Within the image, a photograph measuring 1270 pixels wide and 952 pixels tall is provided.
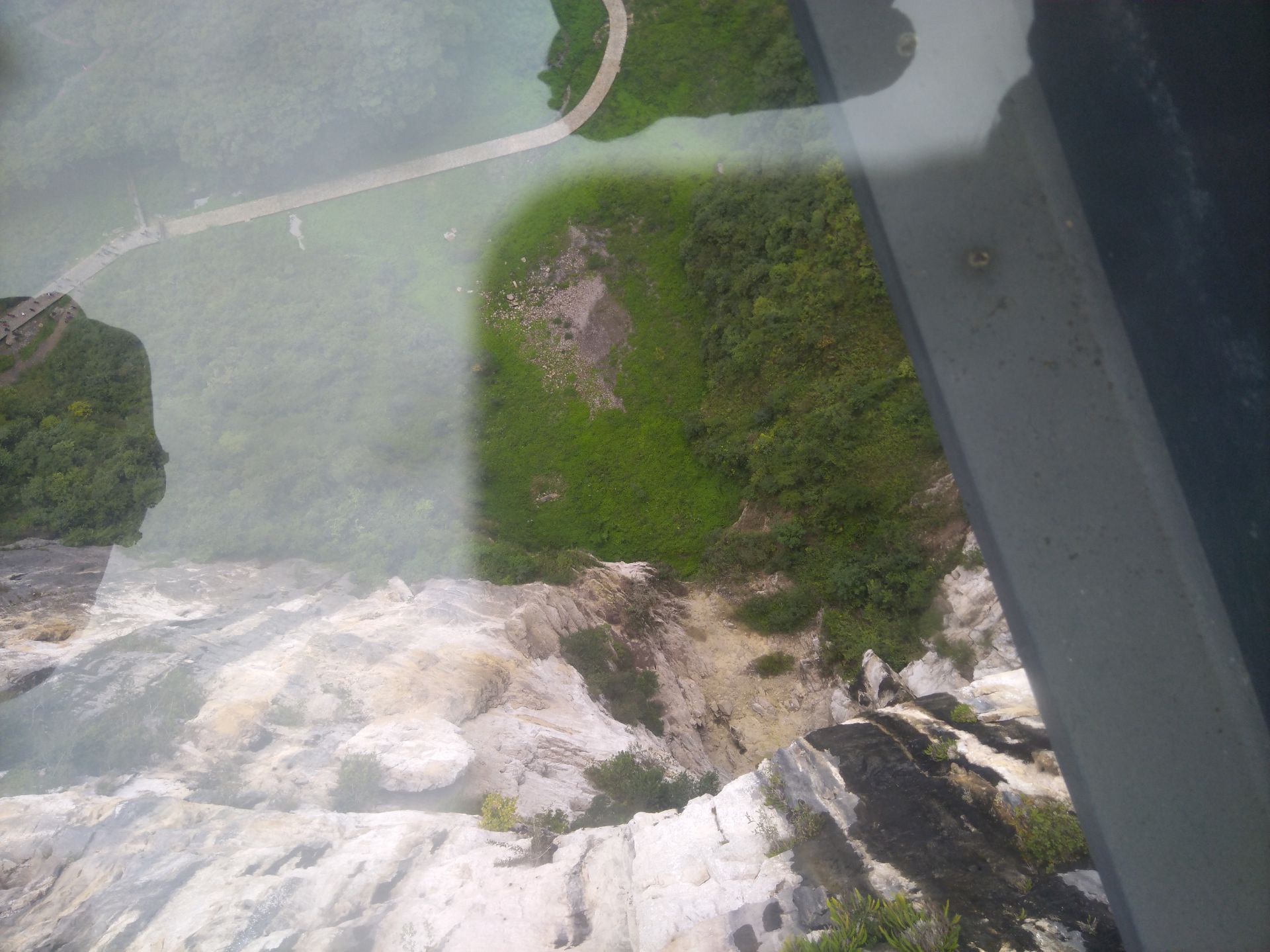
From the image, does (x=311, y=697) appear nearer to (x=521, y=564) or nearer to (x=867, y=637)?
(x=521, y=564)

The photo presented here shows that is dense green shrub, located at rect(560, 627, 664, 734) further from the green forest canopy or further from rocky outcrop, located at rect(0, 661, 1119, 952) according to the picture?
the green forest canopy

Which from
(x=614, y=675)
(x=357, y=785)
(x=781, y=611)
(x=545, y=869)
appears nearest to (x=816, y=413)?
(x=781, y=611)

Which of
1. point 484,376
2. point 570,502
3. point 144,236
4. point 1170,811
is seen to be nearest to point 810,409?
point 570,502

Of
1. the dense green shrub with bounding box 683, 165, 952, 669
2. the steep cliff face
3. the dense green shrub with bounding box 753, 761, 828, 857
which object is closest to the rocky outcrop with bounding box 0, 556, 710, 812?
the steep cliff face

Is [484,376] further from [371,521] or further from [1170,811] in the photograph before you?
[1170,811]

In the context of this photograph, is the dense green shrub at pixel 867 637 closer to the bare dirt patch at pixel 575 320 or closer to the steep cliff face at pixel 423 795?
the steep cliff face at pixel 423 795
